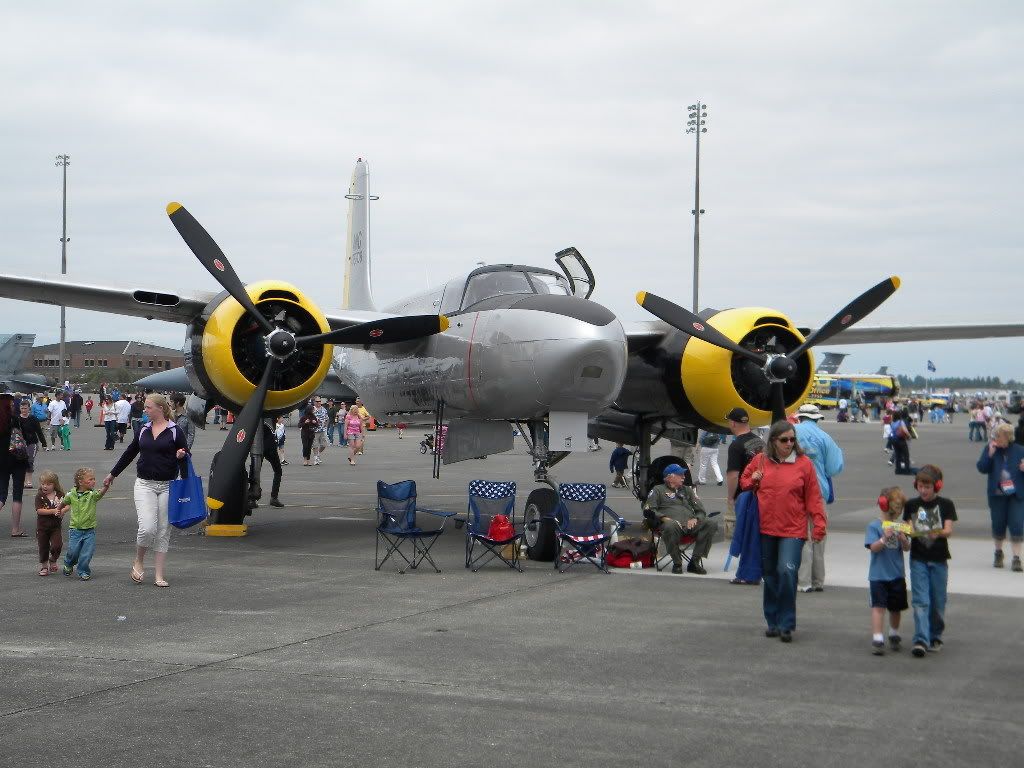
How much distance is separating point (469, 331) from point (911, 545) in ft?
24.3

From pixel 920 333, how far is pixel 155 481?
44.4 ft

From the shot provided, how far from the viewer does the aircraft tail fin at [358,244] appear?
77.1 ft

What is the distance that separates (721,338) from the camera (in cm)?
1509

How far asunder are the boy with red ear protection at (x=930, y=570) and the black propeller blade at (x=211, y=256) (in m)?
9.37

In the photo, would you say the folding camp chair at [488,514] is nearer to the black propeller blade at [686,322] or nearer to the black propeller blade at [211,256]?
the black propeller blade at [686,322]

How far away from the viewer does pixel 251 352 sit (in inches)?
602

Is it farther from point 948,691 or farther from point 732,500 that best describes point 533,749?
point 732,500

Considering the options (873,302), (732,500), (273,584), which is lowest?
(273,584)

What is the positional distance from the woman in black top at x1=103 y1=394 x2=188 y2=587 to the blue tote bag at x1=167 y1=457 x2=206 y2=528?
1.49ft

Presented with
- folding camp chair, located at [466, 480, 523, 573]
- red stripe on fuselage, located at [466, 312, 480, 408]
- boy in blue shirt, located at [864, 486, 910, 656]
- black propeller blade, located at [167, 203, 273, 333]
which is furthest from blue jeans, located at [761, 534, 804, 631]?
black propeller blade, located at [167, 203, 273, 333]

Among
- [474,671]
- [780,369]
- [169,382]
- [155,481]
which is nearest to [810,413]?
[780,369]

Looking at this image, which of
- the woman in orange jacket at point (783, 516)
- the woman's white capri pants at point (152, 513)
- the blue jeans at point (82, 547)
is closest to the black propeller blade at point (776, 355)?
the woman in orange jacket at point (783, 516)

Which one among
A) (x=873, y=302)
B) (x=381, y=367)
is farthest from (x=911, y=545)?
(x=381, y=367)

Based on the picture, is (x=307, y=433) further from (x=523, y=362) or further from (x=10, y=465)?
(x=523, y=362)
